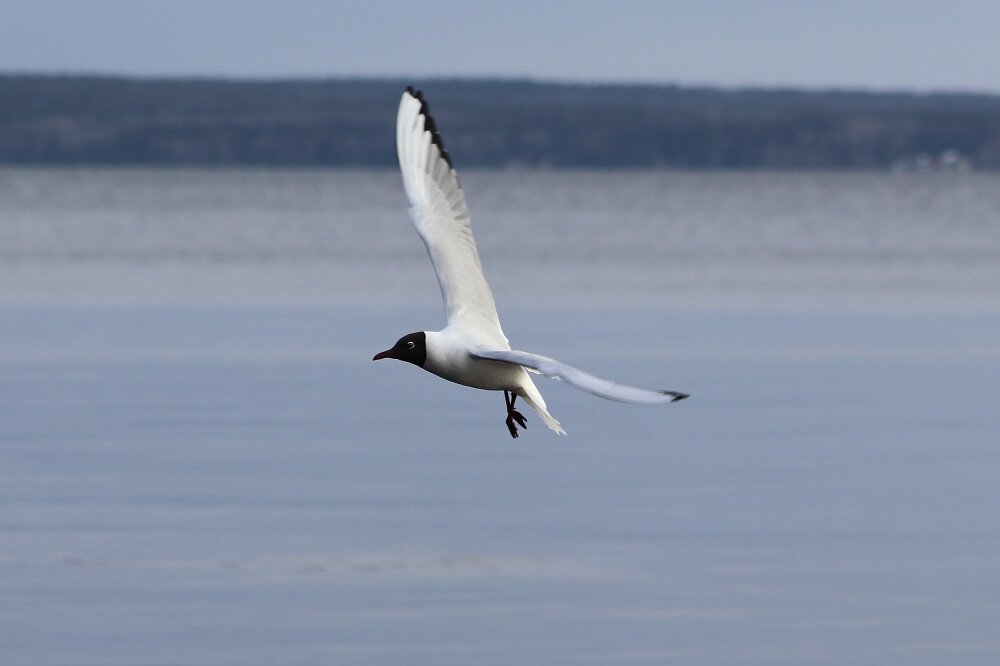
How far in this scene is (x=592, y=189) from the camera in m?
144

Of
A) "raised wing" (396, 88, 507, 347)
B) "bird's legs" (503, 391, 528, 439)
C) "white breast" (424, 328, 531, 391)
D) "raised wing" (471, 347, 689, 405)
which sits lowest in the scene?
"raised wing" (471, 347, 689, 405)

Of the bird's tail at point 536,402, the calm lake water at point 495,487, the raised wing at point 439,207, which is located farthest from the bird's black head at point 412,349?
the calm lake water at point 495,487

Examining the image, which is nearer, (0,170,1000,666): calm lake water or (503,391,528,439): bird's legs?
(503,391,528,439): bird's legs

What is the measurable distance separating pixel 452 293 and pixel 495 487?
12.3ft

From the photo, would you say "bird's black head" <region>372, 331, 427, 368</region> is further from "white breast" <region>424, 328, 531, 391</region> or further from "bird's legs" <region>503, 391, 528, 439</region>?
"bird's legs" <region>503, 391, 528, 439</region>

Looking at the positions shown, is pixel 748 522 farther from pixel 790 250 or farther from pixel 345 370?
pixel 790 250

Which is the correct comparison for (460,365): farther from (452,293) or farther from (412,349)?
(452,293)

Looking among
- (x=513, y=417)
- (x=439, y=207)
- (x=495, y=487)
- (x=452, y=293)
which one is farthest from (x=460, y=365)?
(x=495, y=487)

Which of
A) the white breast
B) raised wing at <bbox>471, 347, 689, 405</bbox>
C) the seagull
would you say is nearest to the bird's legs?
the seagull

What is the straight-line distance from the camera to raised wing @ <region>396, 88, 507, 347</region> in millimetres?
13273

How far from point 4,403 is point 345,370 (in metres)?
4.18

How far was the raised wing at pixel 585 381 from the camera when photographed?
30.0ft

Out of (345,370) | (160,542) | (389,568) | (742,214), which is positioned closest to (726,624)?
(389,568)

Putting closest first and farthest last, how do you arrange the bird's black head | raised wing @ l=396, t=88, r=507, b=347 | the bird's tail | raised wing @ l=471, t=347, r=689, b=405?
raised wing @ l=471, t=347, r=689, b=405
the bird's black head
the bird's tail
raised wing @ l=396, t=88, r=507, b=347
